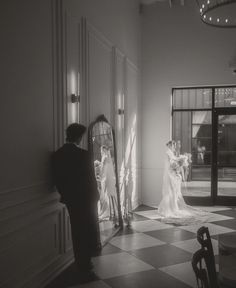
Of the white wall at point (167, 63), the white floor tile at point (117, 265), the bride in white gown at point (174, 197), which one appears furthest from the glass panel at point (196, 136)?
the white floor tile at point (117, 265)

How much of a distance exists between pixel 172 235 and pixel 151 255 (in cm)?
112

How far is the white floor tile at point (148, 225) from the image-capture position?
21.2 feet

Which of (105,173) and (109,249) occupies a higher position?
(105,173)

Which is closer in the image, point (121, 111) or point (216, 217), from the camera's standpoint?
point (121, 111)

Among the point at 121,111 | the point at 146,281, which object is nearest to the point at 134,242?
the point at 146,281

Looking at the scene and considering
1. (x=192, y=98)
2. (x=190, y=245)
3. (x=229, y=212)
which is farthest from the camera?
(x=192, y=98)

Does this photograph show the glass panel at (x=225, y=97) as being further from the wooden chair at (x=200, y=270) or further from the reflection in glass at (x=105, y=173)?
the wooden chair at (x=200, y=270)

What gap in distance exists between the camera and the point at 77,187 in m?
3.97

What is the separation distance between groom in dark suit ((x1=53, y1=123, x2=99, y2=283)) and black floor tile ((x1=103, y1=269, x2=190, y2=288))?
12.6 inches

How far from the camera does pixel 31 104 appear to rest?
3684 mm

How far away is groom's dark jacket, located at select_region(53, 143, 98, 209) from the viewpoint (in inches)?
156

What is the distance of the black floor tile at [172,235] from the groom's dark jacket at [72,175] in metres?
2.24


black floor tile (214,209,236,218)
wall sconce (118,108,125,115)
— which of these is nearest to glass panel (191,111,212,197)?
black floor tile (214,209,236,218)

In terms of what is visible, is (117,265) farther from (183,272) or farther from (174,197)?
(174,197)
